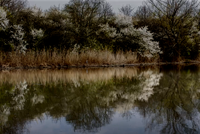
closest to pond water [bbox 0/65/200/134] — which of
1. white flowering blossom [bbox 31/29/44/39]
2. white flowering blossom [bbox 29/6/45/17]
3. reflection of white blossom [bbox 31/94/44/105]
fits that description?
reflection of white blossom [bbox 31/94/44/105]

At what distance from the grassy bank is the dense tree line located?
0.57 m

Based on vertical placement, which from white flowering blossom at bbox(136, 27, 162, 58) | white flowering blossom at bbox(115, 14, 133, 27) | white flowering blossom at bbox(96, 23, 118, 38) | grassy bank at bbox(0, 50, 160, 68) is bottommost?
grassy bank at bbox(0, 50, 160, 68)

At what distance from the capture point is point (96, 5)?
1927 cm

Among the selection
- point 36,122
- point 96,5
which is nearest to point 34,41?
point 96,5

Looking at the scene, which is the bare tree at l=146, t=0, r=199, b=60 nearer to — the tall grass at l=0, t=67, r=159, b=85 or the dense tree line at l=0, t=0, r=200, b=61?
the dense tree line at l=0, t=0, r=200, b=61

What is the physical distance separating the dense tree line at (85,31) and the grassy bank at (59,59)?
1.86ft

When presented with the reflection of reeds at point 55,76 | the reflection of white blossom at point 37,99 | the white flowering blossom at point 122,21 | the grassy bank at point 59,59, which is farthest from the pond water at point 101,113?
the white flowering blossom at point 122,21

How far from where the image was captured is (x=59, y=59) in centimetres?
1586

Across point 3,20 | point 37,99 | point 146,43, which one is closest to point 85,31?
point 146,43

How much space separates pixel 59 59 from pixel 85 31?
408cm

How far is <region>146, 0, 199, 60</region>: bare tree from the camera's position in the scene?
23828mm

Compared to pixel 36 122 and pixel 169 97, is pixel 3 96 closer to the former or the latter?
pixel 36 122

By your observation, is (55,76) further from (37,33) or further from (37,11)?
(37,11)

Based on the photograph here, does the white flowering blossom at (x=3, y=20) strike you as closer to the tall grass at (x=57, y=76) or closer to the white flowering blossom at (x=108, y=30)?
the tall grass at (x=57, y=76)
